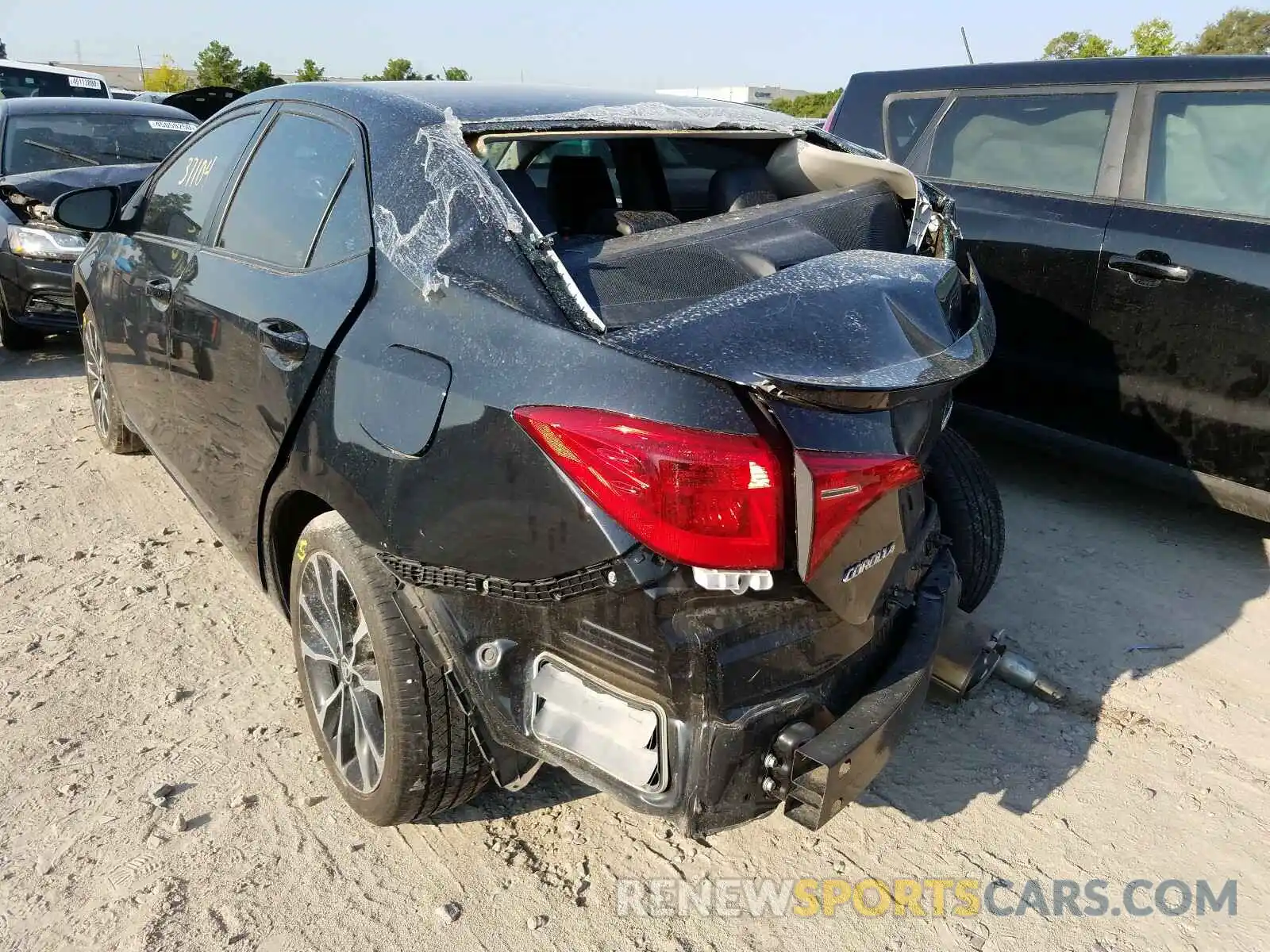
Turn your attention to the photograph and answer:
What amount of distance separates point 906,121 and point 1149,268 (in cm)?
165

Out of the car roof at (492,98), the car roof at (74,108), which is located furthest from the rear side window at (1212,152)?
the car roof at (74,108)

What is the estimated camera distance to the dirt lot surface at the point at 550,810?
208 centimetres

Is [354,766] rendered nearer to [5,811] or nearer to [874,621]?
[5,811]

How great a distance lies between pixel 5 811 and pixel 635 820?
154cm

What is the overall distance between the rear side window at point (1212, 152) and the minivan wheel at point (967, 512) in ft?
5.09

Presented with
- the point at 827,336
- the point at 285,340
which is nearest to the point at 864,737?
the point at 827,336

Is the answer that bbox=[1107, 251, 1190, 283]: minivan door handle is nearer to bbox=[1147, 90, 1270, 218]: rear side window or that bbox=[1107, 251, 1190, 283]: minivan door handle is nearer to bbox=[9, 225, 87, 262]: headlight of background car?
bbox=[1147, 90, 1270, 218]: rear side window

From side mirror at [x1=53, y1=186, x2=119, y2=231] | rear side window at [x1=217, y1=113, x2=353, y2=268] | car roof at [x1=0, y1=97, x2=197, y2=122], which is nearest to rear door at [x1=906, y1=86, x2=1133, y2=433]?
rear side window at [x1=217, y1=113, x2=353, y2=268]

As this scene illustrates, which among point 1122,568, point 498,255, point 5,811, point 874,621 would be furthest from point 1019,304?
point 5,811

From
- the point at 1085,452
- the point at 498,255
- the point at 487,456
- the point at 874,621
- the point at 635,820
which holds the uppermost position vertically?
the point at 498,255

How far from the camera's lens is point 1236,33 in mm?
36562

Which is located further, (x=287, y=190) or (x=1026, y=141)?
(x=1026, y=141)

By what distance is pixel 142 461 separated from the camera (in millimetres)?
4594

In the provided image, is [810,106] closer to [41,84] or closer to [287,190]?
[41,84]
